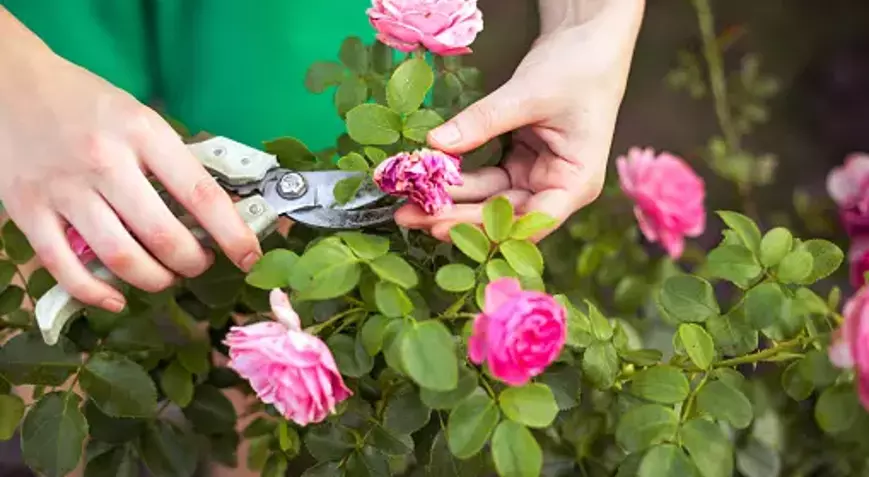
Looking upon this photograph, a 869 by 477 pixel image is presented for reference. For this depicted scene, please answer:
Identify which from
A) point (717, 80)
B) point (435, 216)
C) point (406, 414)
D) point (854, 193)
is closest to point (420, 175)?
point (435, 216)

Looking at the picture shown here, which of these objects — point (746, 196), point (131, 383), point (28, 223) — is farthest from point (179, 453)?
point (746, 196)

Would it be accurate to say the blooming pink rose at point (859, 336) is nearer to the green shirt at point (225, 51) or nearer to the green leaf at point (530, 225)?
the green leaf at point (530, 225)

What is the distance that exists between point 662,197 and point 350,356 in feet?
1.37

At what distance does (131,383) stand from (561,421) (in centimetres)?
30

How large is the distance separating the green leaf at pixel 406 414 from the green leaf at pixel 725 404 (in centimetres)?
17

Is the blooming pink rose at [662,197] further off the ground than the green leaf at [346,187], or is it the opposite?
the green leaf at [346,187]

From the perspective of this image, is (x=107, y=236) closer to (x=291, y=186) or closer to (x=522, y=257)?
(x=291, y=186)

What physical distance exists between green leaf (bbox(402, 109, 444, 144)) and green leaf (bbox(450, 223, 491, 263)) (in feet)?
0.25

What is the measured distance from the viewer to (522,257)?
556 mm

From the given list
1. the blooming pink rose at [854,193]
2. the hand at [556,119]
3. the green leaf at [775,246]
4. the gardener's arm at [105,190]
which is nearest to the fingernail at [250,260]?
the gardener's arm at [105,190]

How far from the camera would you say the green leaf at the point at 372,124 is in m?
0.59

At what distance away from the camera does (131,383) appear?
2.12 ft

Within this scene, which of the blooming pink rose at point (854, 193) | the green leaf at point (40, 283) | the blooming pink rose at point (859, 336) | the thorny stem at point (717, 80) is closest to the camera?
the blooming pink rose at point (859, 336)

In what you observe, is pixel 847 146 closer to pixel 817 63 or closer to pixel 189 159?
pixel 817 63
